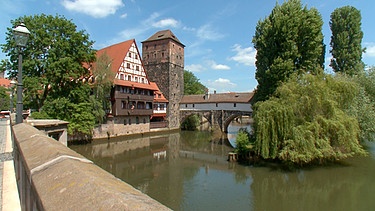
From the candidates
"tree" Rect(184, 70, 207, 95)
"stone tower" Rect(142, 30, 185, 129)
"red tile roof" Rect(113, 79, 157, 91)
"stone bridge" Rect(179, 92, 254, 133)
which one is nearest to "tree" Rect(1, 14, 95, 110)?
"red tile roof" Rect(113, 79, 157, 91)

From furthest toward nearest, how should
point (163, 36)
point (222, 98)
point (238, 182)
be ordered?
point (163, 36), point (222, 98), point (238, 182)

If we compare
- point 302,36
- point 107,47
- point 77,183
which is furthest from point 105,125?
point 77,183

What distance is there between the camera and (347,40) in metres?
24.4

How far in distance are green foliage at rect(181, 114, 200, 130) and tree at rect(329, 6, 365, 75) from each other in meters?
21.3

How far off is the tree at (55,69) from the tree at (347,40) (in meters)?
25.5

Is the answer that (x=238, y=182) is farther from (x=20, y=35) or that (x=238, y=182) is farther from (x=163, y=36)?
(x=163, y=36)

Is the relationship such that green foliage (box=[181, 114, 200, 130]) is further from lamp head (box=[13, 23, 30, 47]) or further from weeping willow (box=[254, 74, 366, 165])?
lamp head (box=[13, 23, 30, 47])

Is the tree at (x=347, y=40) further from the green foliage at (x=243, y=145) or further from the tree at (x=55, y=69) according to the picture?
the tree at (x=55, y=69)

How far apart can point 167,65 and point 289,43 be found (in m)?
21.4

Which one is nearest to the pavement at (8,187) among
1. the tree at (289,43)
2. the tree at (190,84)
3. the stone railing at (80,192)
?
the stone railing at (80,192)

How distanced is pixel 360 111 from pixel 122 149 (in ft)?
62.9

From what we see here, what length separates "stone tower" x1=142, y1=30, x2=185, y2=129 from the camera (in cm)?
3691

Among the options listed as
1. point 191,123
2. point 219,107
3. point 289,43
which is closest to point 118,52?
point 219,107

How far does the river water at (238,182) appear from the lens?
9883 millimetres
